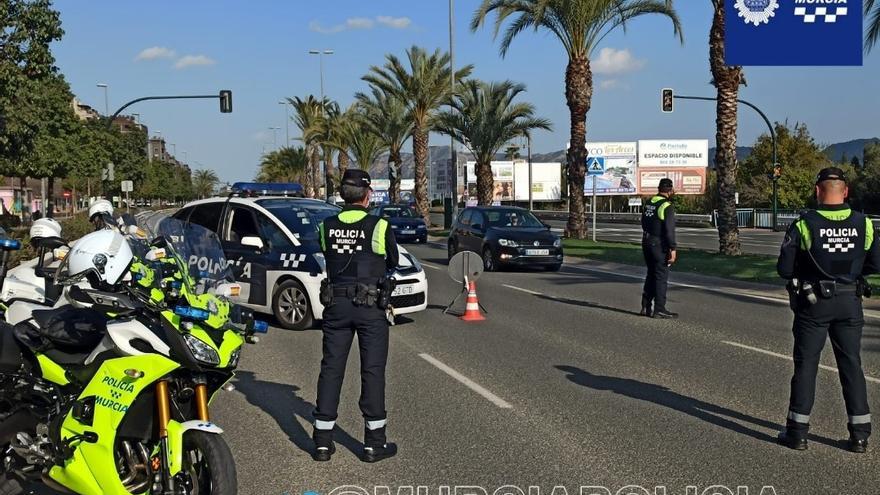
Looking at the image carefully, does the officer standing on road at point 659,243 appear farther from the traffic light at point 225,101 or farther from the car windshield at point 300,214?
the traffic light at point 225,101

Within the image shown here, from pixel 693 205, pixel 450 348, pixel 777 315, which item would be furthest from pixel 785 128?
pixel 450 348

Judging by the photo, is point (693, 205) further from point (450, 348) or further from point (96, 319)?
point (96, 319)

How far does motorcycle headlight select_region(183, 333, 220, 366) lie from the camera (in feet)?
12.9

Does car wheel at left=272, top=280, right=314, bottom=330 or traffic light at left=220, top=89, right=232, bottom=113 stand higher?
traffic light at left=220, top=89, right=232, bottom=113

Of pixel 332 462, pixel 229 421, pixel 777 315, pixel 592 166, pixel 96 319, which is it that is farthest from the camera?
pixel 592 166

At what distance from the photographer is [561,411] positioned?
6.59 meters

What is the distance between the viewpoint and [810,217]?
18.4 ft

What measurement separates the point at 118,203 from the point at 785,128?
6304 centimetres

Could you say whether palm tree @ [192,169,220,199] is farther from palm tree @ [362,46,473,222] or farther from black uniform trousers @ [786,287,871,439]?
black uniform trousers @ [786,287,871,439]

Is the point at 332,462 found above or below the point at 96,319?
below

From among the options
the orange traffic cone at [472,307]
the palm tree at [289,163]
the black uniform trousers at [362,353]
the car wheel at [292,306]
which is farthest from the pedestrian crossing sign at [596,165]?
the palm tree at [289,163]

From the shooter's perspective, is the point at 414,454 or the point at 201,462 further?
the point at 414,454

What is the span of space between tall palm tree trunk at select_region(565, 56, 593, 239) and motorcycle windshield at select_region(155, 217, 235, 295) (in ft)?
81.9

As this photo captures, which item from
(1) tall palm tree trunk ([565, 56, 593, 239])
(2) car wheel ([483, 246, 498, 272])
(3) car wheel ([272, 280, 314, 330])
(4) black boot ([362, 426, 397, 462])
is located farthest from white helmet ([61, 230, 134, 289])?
(1) tall palm tree trunk ([565, 56, 593, 239])
